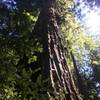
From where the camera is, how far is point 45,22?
11883 millimetres

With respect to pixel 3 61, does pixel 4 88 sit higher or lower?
lower

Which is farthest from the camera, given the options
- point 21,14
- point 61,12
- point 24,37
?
point 61,12

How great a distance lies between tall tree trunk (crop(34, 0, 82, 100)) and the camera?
9.85 meters

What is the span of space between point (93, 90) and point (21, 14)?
17180mm

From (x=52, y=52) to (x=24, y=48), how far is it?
3.07 metres

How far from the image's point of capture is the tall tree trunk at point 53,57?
9.85 meters

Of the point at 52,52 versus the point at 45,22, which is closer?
the point at 52,52

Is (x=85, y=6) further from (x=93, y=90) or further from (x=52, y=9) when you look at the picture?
(x=93, y=90)

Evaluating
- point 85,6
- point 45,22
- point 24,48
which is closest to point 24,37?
point 24,48

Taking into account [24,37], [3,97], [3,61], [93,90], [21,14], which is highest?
[21,14]

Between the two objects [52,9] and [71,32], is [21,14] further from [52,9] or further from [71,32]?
[71,32]

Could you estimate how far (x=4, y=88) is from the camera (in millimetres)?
7297

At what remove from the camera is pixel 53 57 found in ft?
35.1

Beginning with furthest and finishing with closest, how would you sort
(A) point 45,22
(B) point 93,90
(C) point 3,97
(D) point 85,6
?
1. (B) point 93,90
2. (D) point 85,6
3. (A) point 45,22
4. (C) point 3,97
